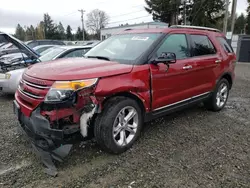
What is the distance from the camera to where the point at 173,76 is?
3.69 m

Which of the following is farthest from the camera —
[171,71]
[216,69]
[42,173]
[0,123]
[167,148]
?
[216,69]

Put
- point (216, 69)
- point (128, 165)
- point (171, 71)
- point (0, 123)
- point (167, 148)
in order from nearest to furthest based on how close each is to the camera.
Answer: point (128, 165) → point (167, 148) → point (171, 71) → point (0, 123) → point (216, 69)

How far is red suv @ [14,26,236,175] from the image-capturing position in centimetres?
264

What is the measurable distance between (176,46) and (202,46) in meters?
0.88

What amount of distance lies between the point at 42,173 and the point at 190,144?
2.18 meters

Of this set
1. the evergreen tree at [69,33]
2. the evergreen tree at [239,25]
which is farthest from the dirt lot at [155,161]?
the evergreen tree at [69,33]

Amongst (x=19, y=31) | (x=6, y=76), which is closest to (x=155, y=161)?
(x=6, y=76)

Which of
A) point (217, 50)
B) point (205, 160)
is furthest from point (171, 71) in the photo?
point (217, 50)

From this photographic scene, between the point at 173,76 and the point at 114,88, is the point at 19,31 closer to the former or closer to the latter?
the point at 173,76

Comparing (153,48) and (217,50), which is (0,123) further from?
(217,50)

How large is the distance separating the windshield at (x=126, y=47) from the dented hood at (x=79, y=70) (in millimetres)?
311

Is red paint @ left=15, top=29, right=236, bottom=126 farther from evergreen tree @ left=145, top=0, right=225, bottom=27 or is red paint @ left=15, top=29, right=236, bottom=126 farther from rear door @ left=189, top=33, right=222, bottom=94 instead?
evergreen tree @ left=145, top=0, right=225, bottom=27

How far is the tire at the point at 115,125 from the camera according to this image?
287 cm

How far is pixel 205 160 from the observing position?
3.05 metres
